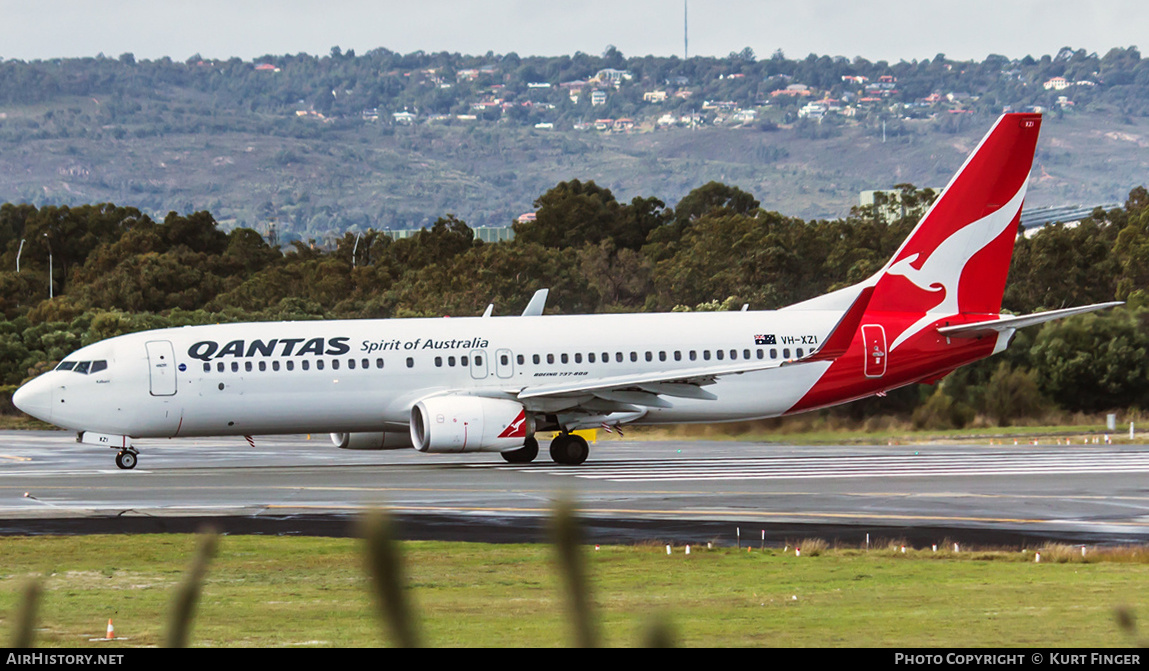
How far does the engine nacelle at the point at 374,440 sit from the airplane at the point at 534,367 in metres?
0.03

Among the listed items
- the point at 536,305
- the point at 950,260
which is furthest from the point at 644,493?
the point at 950,260

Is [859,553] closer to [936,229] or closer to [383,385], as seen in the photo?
[383,385]


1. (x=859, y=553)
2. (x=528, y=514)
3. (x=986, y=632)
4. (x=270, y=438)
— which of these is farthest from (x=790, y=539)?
(x=270, y=438)

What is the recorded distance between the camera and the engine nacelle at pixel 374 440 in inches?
1266

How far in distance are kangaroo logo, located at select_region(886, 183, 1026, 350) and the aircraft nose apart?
18.3 m

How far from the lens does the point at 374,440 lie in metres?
32.2

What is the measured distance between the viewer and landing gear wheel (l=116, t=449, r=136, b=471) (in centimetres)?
3019

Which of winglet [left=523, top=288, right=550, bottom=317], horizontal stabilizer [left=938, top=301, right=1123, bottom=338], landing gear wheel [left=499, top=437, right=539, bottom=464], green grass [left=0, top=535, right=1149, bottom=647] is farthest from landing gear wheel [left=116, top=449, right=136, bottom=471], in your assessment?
horizontal stabilizer [left=938, top=301, right=1123, bottom=338]

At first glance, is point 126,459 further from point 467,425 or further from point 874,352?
point 874,352

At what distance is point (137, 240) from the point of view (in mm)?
93500

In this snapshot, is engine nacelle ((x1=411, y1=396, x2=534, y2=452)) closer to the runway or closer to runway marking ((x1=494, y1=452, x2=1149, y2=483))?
the runway

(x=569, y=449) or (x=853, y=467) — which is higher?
(x=569, y=449)

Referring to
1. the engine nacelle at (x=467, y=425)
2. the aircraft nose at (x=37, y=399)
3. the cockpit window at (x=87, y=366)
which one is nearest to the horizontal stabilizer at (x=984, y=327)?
the engine nacelle at (x=467, y=425)

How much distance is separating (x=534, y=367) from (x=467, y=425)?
2739 millimetres
